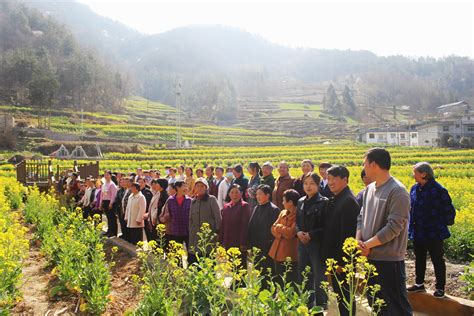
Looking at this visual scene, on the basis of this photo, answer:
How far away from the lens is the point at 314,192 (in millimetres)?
4844

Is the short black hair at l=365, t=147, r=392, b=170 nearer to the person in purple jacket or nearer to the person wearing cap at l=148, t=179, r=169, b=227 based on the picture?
the person in purple jacket

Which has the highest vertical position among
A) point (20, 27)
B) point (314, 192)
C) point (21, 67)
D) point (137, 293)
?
point (20, 27)

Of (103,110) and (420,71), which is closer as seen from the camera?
(103,110)

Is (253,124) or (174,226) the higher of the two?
(253,124)

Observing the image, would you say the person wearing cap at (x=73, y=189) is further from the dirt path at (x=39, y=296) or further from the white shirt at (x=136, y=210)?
the white shirt at (x=136, y=210)

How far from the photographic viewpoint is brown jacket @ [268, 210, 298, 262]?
5165 mm

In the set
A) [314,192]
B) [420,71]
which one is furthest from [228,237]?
[420,71]

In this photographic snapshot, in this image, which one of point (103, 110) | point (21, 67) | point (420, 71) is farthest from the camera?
point (420, 71)

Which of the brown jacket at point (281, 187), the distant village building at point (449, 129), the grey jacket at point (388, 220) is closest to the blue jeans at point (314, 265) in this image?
the grey jacket at point (388, 220)

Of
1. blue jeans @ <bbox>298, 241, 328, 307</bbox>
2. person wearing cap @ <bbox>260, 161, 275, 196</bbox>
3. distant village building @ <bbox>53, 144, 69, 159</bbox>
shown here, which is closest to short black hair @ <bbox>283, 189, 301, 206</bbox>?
blue jeans @ <bbox>298, 241, 328, 307</bbox>

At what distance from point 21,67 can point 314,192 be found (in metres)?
69.3

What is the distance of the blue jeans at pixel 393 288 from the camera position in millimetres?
3791

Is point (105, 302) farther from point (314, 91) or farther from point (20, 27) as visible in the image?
point (314, 91)

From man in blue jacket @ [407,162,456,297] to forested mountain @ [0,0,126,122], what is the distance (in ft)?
191
